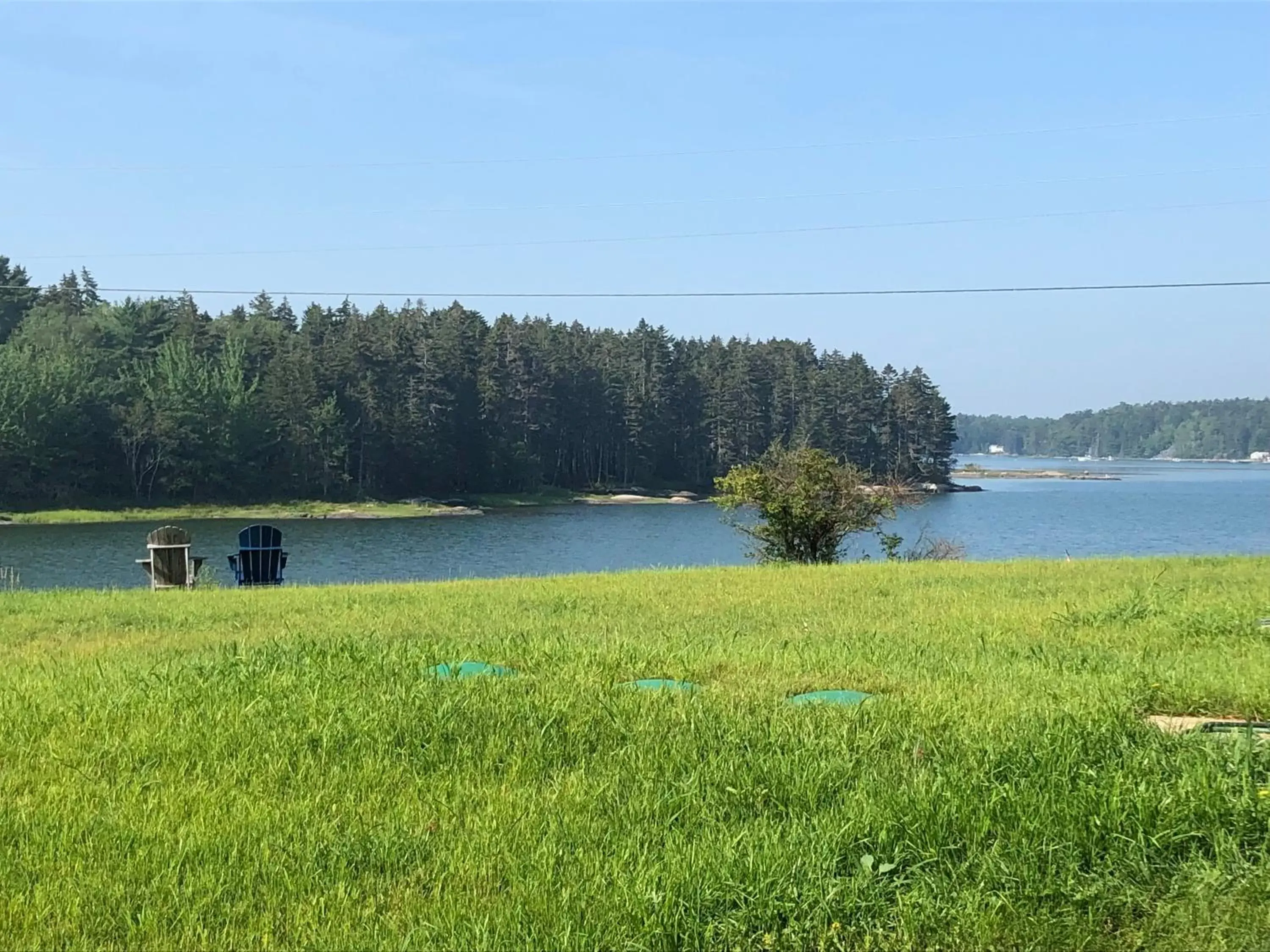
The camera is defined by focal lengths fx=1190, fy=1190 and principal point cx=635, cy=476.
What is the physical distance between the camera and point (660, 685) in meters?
7.11

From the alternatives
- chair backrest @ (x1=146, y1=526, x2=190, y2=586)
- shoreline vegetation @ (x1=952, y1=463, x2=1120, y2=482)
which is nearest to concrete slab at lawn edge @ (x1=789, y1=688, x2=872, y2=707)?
chair backrest @ (x1=146, y1=526, x2=190, y2=586)

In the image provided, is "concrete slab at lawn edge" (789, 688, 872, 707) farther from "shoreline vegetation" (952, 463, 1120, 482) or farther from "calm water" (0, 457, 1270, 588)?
"shoreline vegetation" (952, 463, 1120, 482)

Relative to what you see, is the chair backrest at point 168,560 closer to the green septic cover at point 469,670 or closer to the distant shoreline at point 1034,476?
the green septic cover at point 469,670

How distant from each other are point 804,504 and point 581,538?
28.1 m

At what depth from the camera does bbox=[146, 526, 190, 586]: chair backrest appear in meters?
20.2

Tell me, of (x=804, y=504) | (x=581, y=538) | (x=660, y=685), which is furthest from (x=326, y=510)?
(x=660, y=685)

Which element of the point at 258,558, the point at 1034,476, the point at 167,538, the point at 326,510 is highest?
the point at 167,538

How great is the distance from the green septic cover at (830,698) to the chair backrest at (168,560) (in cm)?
1574

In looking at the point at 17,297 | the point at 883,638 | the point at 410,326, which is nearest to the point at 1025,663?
the point at 883,638

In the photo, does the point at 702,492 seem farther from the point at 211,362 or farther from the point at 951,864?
the point at 951,864

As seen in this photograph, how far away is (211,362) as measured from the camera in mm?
85500

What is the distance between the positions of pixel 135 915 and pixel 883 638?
275 inches

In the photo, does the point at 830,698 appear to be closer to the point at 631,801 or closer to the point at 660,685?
the point at 660,685

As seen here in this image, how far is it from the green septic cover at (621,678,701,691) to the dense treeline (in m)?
64.0
